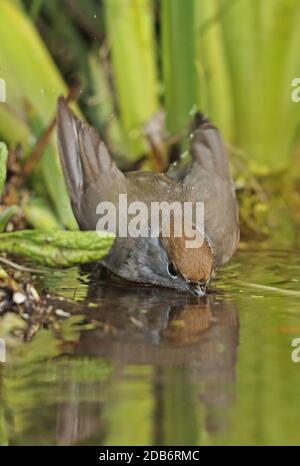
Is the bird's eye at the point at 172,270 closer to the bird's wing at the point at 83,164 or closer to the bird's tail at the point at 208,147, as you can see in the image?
the bird's wing at the point at 83,164

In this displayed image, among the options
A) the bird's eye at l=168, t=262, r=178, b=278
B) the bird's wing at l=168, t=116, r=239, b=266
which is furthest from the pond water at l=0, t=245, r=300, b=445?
the bird's wing at l=168, t=116, r=239, b=266

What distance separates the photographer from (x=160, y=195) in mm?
5086

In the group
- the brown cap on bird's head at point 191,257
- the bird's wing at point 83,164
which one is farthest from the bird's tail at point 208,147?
the brown cap on bird's head at point 191,257

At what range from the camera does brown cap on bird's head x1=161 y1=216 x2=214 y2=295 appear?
4426mm

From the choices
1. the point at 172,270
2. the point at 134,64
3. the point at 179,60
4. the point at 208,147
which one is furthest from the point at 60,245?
the point at 134,64

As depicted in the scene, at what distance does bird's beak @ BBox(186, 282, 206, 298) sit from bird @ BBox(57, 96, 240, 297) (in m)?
0.03

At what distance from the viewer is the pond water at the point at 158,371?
271 cm

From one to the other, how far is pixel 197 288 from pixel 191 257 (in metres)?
0.18

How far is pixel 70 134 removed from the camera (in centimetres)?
523

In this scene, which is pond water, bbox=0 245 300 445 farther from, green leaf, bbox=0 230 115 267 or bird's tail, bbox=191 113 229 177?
bird's tail, bbox=191 113 229 177

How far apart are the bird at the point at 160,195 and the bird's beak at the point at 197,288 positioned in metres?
0.03
